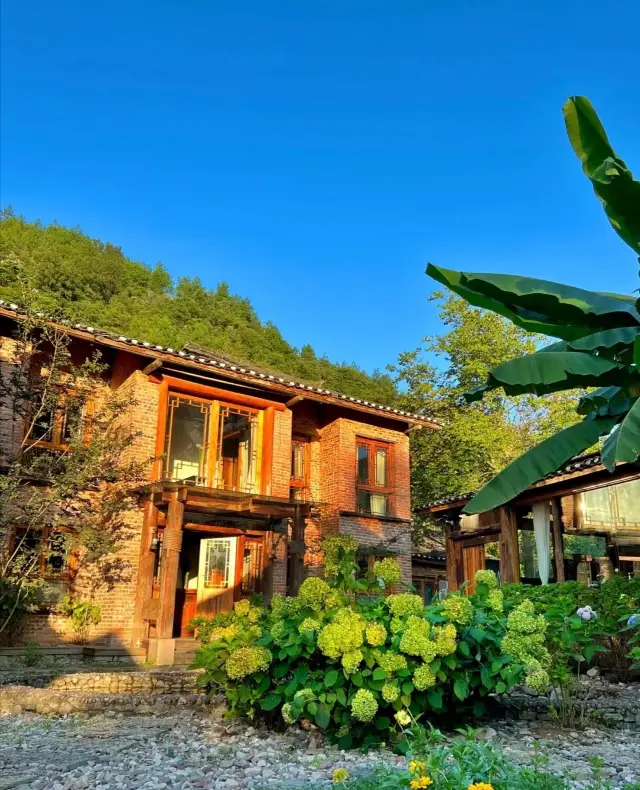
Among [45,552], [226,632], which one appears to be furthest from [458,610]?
[45,552]

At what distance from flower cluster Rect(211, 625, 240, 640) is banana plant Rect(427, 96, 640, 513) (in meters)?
2.09

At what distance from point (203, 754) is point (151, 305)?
24.0m

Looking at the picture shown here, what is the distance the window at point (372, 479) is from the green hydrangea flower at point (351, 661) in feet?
38.7

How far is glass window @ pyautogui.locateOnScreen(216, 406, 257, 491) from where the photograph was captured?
45.9ft

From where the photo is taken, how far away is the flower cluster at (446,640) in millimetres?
4191

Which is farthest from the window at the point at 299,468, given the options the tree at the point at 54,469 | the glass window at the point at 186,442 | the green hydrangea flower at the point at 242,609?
the green hydrangea flower at the point at 242,609

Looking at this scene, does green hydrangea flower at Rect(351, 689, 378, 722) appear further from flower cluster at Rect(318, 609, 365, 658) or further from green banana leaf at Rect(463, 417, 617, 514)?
green banana leaf at Rect(463, 417, 617, 514)

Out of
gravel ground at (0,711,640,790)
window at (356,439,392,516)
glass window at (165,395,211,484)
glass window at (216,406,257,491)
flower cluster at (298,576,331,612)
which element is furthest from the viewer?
window at (356,439,392,516)

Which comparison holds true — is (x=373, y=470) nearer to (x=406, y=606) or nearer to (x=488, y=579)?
(x=488, y=579)

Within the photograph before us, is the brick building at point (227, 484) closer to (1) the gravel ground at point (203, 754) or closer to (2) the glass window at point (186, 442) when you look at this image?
(2) the glass window at point (186, 442)

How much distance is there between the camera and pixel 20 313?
1108 cm

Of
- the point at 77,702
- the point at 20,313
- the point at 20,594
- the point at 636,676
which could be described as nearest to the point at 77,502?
the point at 20,594

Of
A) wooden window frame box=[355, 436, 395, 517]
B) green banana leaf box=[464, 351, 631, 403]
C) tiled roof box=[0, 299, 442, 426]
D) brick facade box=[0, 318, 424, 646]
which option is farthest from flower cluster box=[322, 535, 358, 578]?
wooden window frame box=[355, 436, 395, 517]

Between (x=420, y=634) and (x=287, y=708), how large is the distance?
40.5 inches
